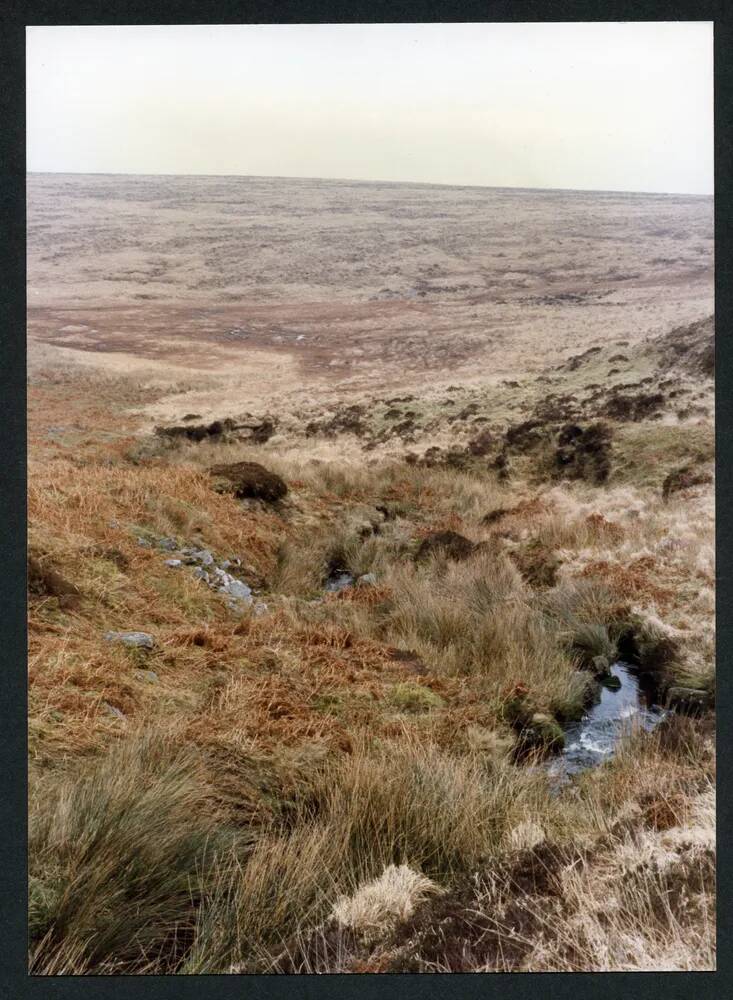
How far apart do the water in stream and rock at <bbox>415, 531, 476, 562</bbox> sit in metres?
1.12

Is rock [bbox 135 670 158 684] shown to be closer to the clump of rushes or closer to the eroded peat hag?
the eroded peat hag

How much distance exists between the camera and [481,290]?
5.25m

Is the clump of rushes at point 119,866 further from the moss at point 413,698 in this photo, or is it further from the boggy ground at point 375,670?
the moss at point 413,698

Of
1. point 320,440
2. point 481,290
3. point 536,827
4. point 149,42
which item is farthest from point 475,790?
point 149,42

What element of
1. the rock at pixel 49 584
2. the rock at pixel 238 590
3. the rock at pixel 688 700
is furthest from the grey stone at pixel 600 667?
the rock at pixel 49 584

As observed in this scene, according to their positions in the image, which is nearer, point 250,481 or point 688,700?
point 688,700

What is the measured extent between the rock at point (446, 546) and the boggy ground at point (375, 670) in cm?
1

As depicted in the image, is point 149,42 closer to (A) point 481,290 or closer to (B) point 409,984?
(A) point 481,290

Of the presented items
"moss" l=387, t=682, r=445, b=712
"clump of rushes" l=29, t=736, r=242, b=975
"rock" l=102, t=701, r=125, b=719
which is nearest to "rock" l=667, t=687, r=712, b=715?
"moss" l=387, t=682, r=445, b=712

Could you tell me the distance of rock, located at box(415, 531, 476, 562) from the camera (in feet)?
15.6

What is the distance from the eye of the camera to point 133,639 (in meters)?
3.87

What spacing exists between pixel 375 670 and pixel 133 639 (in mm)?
1254

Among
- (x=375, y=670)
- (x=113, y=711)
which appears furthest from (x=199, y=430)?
(x=113, y=711)

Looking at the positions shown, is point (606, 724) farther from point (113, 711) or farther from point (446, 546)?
point (113, 711)
